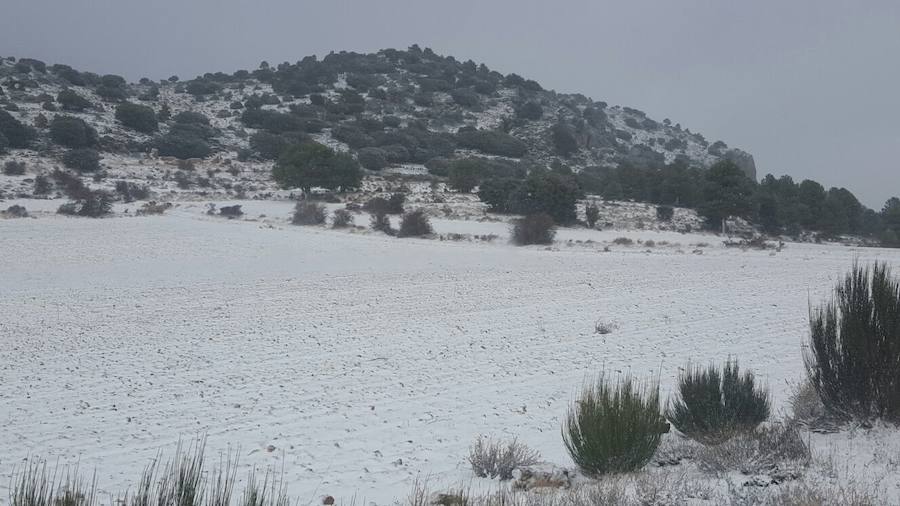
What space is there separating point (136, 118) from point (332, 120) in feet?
71.0

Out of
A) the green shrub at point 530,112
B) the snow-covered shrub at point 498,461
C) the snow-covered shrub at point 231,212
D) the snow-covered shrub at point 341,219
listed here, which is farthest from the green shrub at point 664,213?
the green shrub at point 530,112

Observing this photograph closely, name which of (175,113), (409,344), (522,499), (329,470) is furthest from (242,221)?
(175,113)

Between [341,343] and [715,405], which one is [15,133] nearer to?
[341,343]

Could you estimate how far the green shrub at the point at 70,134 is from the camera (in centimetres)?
4794

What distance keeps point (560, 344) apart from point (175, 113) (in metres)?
66.7

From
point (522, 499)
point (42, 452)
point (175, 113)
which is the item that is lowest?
point (42, 452)

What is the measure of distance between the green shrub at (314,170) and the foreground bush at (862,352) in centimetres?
3900

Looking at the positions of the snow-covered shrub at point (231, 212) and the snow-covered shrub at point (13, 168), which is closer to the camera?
the snow-covered shrub at point (231, 212)

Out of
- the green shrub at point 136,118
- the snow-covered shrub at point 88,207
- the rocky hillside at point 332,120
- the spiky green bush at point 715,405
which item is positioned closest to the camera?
the spiky green bush at point 715,405

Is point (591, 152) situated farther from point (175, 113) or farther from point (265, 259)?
point (265, 259)

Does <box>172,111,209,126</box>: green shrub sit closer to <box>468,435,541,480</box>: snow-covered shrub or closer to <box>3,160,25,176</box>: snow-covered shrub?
<box>3,160,25,176</box>: snow-covered shrub

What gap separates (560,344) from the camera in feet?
42.1

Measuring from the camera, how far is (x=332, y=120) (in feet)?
246

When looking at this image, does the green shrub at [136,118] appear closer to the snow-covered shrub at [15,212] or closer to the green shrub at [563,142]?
the snow-covered shrub at [15,212]
